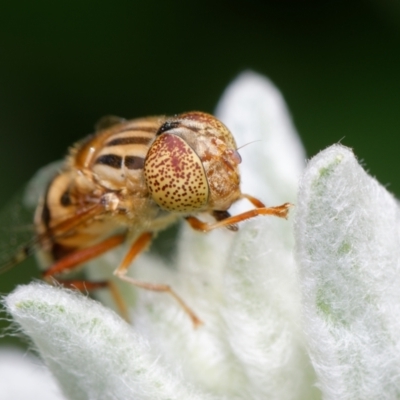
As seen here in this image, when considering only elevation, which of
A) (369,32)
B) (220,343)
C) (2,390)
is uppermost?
(369,32)

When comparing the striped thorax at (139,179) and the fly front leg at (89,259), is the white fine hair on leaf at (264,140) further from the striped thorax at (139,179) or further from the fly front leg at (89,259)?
the fly front leg at (89,259)

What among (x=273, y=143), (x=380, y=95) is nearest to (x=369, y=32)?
(x=380, y=95)

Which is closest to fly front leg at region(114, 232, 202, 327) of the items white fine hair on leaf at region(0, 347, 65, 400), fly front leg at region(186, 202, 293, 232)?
fly front leg at region(186, 202, 293, 232)

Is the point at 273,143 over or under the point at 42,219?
over

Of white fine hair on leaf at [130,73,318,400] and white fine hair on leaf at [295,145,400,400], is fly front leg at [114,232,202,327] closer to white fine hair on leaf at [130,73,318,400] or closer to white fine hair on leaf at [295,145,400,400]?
white fine hair on leaf at [130,73,318,400]

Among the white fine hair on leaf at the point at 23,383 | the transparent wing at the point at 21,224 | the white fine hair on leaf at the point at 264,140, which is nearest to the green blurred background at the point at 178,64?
the transparent wing at the point at 21,224

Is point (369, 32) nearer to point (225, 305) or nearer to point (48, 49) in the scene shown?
point (48, 49)

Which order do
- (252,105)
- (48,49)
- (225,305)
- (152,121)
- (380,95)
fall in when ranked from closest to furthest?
(225,305) < (152,121) < (252,105) < (380,95) < (48,49)

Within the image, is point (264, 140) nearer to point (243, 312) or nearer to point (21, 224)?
point (243, 312)
